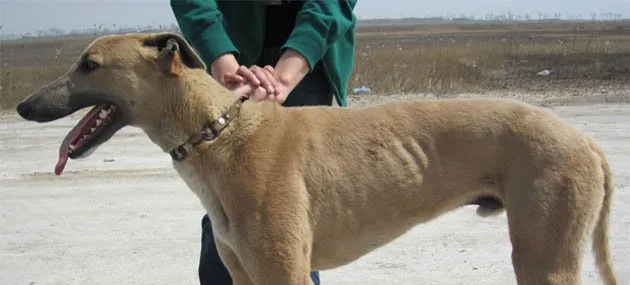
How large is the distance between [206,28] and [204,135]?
2.50ft

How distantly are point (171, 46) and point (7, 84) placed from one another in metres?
20.9

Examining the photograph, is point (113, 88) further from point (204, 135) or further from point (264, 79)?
point (264, 79)

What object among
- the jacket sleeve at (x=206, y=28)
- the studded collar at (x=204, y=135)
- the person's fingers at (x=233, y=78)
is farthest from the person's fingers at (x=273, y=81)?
the studded collar at (x=204, y=135)

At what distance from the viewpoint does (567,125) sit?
11.9 feet

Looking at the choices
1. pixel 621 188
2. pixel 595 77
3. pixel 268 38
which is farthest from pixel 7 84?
A: pixel 268 38

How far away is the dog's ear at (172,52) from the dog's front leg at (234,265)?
0.86 metres

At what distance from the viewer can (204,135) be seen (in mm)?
3555

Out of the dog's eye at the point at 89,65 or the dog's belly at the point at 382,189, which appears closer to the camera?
the dog's eye at the point at 89,65

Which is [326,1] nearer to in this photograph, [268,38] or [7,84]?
[268,38]

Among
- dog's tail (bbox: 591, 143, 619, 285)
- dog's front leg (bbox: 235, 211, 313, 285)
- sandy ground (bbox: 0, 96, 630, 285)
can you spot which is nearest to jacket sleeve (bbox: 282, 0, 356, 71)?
dog's front leg (bbox: 235, 211, 313, 285)

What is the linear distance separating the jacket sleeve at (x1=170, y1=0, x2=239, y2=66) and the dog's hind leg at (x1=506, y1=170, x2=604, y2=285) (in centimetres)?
159

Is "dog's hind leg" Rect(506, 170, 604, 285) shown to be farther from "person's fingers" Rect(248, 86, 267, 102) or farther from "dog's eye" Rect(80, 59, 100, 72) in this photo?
"dog's eye" Rect(80, 59, 100, 72)

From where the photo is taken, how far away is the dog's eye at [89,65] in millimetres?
3506

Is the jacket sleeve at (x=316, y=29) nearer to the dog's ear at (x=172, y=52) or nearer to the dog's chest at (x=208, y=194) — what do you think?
the dog's ear at (x=172, y=52)
